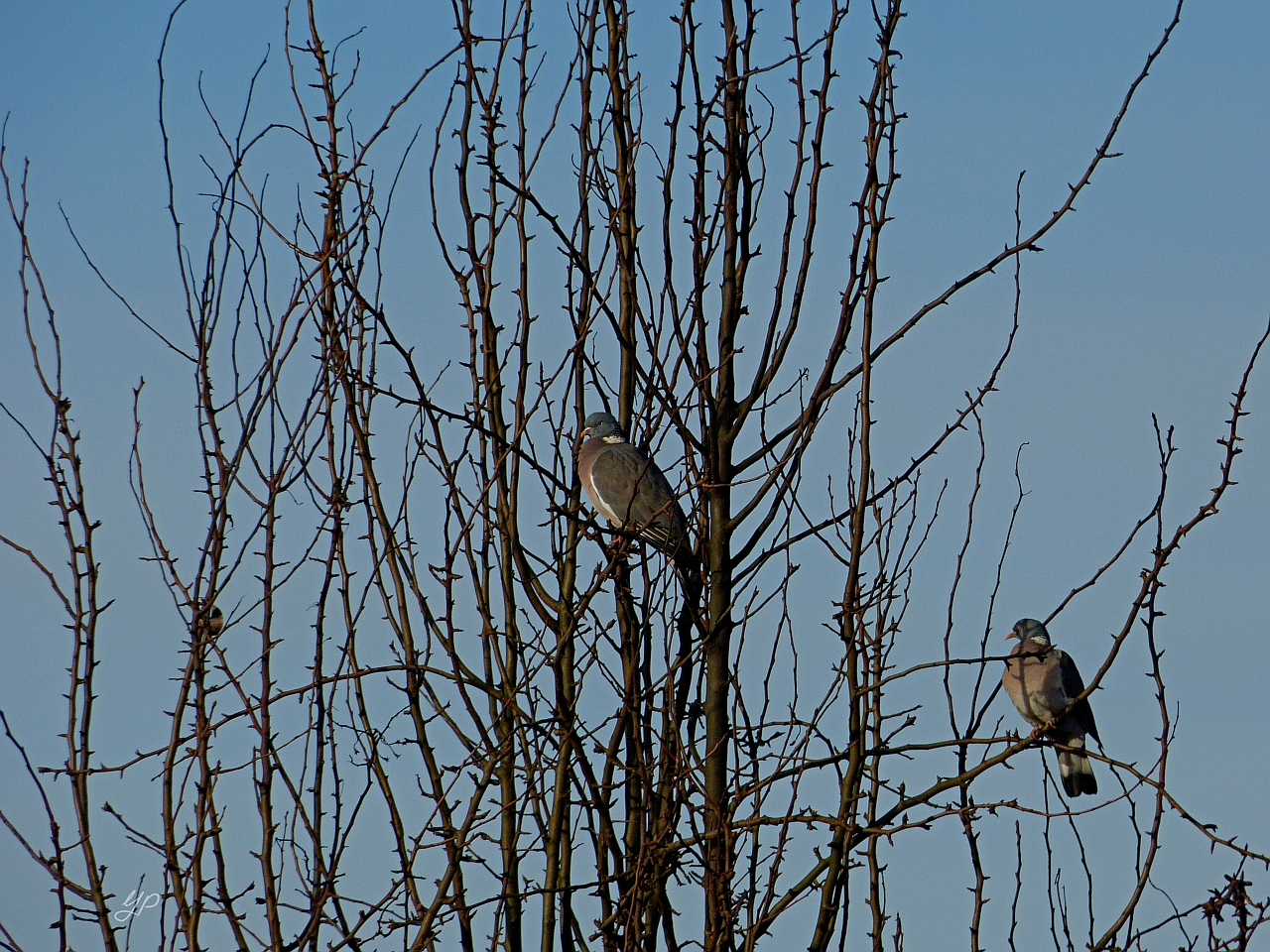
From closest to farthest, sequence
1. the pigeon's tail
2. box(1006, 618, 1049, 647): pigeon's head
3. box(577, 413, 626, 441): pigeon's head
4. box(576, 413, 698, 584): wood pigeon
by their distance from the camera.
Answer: box(577, 413, 626, 441): pigeon's head, box(576, 413, 698, 584): wood pigeon, the pigeon's tail, box(1006, 618, 1049, 647): pigeon's head

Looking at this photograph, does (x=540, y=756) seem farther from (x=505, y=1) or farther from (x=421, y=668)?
(x=505, y=1)

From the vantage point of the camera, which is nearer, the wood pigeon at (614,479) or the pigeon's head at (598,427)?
the pigeon's head at (598,427)

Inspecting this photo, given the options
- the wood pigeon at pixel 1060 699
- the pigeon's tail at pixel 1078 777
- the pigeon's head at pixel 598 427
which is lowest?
the pigeon's tail at pixel 1078 777

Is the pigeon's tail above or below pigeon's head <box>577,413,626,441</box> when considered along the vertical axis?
below

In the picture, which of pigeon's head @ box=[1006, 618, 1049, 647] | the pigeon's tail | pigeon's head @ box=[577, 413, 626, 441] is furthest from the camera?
pigeon's head @ box=[1006, 618, 1049, 647]

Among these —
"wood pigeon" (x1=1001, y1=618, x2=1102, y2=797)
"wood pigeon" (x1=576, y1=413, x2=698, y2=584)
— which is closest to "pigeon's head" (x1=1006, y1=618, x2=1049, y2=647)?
"wood pigeon" (x1=1001, y1=618, x2=1102, y2=797)

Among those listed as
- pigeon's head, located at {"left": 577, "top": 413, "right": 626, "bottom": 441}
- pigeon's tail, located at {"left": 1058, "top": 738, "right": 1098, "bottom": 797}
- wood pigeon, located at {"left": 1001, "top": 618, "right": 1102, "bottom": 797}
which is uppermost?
pigeon's head, located at {"left": 577, "top": 413, "right": 626, "bottom": 441}

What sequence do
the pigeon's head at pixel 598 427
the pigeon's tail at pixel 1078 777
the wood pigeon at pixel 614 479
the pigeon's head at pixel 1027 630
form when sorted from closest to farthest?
the pigeon's head at pixel 598 427, the wood pigeon at pixel 614 479, the pigeon's tail at pixel 1078 777, the pigeon's head at pixel 1027 630

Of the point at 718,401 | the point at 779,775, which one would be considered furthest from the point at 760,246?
the point at 779,775

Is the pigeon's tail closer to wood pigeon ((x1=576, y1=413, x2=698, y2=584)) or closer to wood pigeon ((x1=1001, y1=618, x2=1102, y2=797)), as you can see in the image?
wood pigeon ((x1=1001, y1=618, x2=1102, y2=797))

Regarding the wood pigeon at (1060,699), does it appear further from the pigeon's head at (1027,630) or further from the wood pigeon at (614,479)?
the wood pigeon at (614,479)

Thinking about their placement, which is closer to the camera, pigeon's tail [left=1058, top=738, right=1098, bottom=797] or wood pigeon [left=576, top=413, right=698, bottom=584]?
wood pigeon [left=576, top=413, right=698, bottom=584]

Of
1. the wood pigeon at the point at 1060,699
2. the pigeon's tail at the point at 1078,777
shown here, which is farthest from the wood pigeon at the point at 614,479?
the pigeon's tail at the point at 1078,777

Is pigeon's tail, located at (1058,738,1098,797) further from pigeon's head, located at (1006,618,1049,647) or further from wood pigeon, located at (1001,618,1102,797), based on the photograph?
pigeon's head, located at (1006,618,1049,647)
